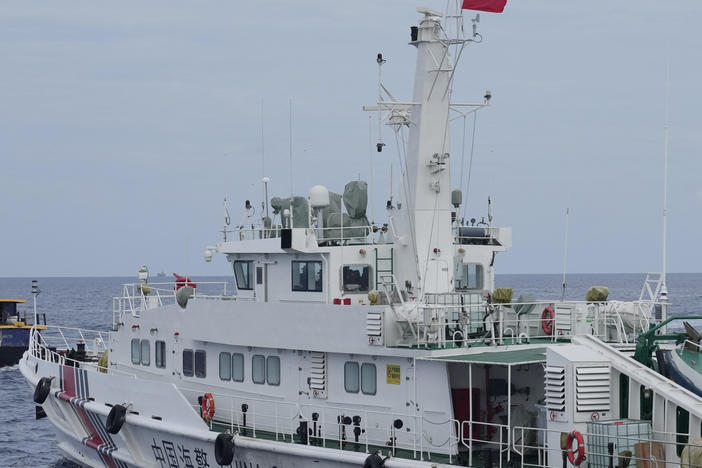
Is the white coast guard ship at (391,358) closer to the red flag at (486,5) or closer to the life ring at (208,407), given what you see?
the life ring at (208,407)

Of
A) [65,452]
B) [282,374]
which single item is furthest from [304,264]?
[65,452]

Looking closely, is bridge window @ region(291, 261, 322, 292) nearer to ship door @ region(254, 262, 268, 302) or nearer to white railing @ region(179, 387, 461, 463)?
ship door @ region(254, 262, 268, 302)

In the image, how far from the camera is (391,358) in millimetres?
17375

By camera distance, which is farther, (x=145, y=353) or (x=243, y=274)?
(x=145, y=353)

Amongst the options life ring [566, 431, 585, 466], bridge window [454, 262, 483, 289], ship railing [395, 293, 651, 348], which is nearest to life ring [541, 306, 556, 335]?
ship railing [395, 293, 651, 348]

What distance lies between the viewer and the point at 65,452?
26188 millimetres

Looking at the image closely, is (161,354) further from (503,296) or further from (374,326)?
(503,296)

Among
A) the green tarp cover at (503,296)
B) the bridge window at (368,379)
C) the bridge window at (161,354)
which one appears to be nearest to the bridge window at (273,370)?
the bridge window at (368,379)

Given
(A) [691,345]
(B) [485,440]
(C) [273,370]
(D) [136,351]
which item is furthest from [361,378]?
(D) [136,351]

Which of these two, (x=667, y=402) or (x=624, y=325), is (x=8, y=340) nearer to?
(x=624, y=325)

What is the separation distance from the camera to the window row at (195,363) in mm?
21031

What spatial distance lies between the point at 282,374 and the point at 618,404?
703cm

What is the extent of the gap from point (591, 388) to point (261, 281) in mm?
8382

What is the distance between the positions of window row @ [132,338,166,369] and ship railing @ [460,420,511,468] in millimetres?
8041
